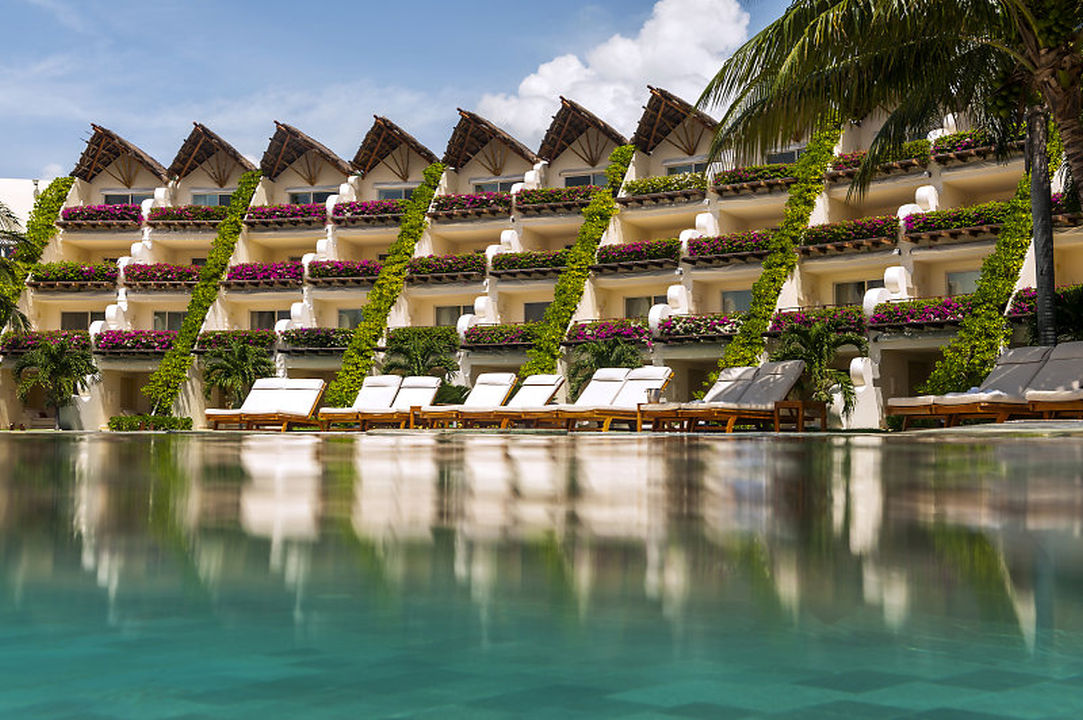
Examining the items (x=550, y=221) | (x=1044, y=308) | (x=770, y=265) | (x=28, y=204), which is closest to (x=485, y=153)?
(x=550, y=221)

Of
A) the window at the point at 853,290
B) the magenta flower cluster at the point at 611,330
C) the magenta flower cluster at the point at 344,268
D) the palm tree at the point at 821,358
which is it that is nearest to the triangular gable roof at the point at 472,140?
the magenta flower cluster at the point at 344,268

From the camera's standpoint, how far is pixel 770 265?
3225cm

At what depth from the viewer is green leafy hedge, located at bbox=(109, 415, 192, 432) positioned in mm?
36656

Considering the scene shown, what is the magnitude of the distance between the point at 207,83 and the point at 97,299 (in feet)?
82.2

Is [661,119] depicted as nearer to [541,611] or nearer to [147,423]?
[147,423]

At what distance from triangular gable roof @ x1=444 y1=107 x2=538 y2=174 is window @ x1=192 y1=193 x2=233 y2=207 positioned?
37.9ft

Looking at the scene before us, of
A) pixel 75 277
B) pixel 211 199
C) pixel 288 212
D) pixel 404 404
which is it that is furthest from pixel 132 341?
pixel 404 404

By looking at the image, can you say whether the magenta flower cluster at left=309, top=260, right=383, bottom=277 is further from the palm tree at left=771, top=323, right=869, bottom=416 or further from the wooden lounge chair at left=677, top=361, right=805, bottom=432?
the wooden lounge chair at left=677, top=361, right=805, bottom=432

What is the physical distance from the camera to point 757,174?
34.8 m

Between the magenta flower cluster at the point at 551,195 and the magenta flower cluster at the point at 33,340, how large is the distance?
19.5 m

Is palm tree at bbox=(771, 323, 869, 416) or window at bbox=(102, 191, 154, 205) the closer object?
palm tree at bbox=(771, 323, 869, 416)

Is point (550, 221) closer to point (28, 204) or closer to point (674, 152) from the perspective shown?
point (674, 152)

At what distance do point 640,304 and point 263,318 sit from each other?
17534 mm

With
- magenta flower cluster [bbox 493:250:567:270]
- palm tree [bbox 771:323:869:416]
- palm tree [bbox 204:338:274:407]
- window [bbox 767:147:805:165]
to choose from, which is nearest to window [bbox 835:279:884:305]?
window [bbox 767:147:805:165]
